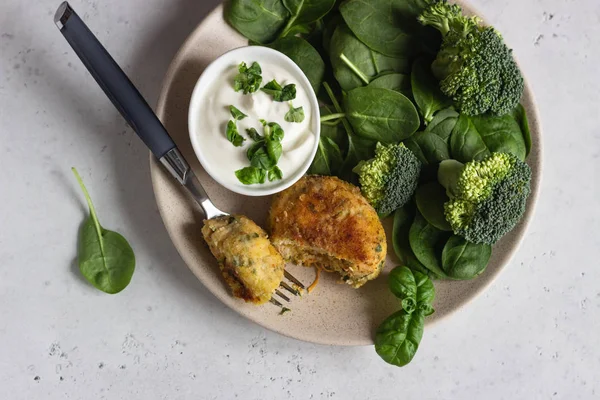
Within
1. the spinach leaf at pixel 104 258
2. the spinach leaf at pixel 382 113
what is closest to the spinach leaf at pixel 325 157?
the spinach leaf at pixel 382 113

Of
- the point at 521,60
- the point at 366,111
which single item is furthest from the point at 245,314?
the point at 521,60

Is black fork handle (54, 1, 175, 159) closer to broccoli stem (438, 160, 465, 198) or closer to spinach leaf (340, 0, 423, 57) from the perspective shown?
spinach leaf (340, 0, 423, 57)

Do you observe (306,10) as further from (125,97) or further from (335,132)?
(125,97)

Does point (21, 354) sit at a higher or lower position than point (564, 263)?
lower

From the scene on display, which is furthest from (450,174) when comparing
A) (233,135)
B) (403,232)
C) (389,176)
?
(233,135)

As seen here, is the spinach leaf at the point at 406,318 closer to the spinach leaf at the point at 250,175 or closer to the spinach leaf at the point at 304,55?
the spinach leaf at the point at 250,175

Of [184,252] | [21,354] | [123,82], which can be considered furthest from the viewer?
[21,354]

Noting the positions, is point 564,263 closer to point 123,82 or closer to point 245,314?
point 245,314
